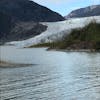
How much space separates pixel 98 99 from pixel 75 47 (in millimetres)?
114808

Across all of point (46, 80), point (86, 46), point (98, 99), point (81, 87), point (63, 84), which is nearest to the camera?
point (98, 99)

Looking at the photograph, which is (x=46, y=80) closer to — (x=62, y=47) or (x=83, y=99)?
(x=83, y=99)

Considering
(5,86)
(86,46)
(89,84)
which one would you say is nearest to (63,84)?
(89,84)

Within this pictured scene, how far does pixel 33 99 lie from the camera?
2778 cm

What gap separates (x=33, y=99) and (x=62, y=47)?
12980cm

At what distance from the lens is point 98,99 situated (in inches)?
1064

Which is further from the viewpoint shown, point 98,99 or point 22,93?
point 22,93

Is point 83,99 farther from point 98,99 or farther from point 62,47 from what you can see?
point 62,47

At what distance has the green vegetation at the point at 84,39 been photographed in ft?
445

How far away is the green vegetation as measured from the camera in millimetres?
135613

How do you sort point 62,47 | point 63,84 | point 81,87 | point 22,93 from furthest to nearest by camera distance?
point 62,47, point 63,84, point 81,87, point 22,93

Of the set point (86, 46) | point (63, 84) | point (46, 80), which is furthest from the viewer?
point (86, 46)

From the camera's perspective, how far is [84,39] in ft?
535

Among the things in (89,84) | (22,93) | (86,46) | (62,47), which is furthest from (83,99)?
(62,47)
